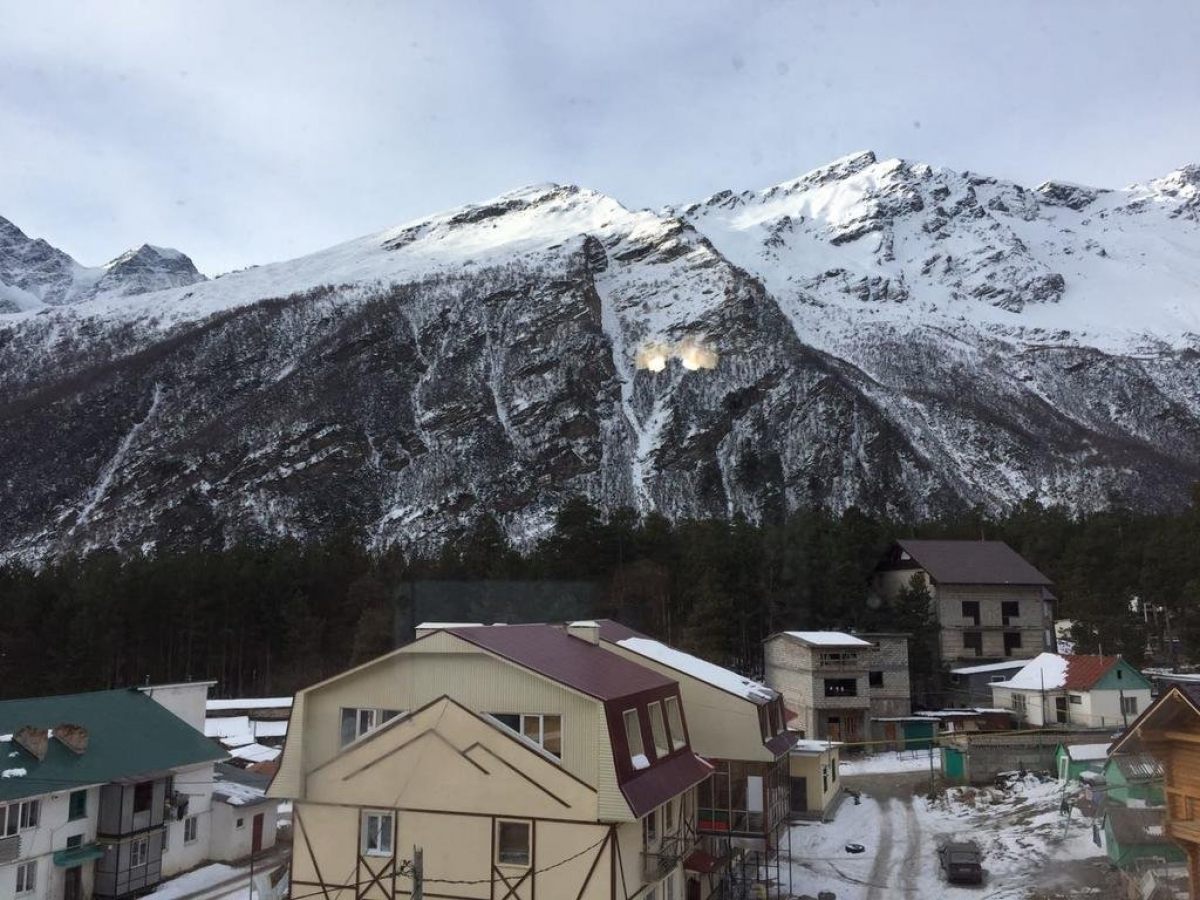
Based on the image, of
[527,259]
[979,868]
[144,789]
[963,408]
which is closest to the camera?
[979,868]

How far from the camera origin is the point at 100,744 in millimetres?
25516

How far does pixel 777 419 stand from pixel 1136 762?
9970cm

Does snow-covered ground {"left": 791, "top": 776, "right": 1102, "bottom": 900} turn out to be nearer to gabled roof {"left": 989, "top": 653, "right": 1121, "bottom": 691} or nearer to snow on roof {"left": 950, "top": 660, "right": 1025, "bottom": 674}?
gabled roof {"left": 989, "top": 653, "right": 1121, "bottom": 691}

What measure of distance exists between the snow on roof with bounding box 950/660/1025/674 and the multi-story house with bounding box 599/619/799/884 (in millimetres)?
30128

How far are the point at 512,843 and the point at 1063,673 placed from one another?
Result: 107 feet

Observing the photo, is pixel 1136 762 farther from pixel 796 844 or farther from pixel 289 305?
pixel 289 305

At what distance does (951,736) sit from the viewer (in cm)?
→ 3525

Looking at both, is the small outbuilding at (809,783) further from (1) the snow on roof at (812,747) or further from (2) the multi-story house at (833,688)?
(2) the multi-story house at (833,688)

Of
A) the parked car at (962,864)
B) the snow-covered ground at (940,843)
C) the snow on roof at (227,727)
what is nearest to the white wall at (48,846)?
the snow on roof at (227,727)

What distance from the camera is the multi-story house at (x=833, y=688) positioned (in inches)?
1649

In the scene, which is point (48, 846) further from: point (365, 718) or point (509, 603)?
point (509, 603)

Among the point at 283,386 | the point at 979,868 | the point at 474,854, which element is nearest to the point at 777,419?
the point at 283,386

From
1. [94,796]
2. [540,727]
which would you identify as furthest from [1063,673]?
[94,796]

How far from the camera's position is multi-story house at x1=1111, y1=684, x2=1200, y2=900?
1205 centimetres
